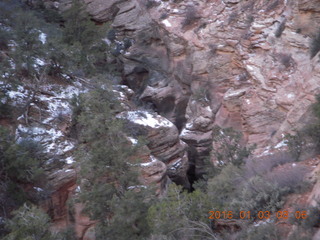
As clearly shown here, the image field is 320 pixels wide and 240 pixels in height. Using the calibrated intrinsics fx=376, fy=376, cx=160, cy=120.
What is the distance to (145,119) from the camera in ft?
50.2

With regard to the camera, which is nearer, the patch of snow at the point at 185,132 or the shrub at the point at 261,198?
the shrub at the point at 261,198

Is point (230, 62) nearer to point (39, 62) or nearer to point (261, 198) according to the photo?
point (39, 62)

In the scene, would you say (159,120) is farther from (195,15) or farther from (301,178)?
(301,178)

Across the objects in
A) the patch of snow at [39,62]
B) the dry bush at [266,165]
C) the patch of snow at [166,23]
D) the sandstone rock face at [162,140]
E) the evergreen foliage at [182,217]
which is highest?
the patch of snow at [166,23]

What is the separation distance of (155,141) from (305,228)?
1032 cm

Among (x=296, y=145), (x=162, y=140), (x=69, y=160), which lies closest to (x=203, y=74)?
(x=162, y=140)

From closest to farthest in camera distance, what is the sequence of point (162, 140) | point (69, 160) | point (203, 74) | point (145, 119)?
point (69, 160)
point (145, 119)
point (162, 140)
point (203, 74)

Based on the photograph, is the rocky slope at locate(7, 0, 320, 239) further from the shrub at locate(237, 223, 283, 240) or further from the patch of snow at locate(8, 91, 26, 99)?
the shrub at locate(237, 223, 283, 240)

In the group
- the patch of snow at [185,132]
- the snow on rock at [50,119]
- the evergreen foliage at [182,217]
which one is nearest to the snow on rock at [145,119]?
the snow on rock at [50,119]

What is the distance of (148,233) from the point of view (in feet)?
28.6

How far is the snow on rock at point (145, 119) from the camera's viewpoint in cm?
1489

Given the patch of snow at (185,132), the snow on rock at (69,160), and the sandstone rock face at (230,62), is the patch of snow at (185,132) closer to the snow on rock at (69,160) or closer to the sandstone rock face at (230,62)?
the sandstone rock face at (230,62)

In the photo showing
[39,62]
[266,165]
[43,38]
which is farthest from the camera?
[43,38]

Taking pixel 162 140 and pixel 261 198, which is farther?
pixel 162 140
